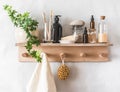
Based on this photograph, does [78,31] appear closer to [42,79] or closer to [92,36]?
[92,36]

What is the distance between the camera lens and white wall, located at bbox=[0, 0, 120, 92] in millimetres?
1519

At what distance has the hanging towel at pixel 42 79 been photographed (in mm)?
1406

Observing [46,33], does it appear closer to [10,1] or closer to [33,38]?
[33,38]

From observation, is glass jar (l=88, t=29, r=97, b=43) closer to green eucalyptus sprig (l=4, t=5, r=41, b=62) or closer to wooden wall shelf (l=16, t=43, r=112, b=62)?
wooden wall shelf (l=16, t=43, r=112, b=62)

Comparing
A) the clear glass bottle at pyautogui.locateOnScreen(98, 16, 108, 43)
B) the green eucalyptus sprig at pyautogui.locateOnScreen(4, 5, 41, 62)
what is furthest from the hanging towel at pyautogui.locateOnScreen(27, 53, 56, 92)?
the clear glass bottle at pyautogui.locateOnScreen(98, 16, 108, 43)

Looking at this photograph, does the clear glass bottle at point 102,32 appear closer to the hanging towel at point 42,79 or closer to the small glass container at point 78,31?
the small glass container at point 78,31

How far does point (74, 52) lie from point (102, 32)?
0.20 metres

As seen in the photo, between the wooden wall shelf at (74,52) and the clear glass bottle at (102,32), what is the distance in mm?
68

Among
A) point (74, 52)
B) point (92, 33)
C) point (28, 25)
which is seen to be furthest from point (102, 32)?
point (28, 25)

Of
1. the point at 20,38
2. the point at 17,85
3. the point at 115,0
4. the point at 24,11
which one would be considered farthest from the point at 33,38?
the point at 115,0

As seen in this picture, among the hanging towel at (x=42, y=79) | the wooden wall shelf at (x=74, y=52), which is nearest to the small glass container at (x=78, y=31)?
the wooden wall shelf at (x=74, y=52)

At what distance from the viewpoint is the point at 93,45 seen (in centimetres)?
143

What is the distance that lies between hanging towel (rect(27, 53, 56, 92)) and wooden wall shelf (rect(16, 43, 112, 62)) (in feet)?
0.21

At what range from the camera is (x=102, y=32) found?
147 centimetres
